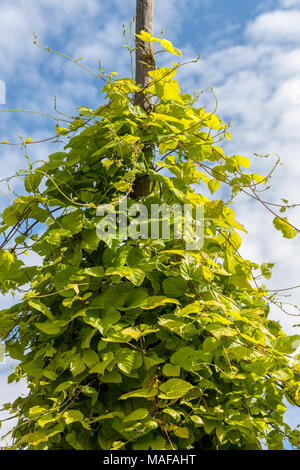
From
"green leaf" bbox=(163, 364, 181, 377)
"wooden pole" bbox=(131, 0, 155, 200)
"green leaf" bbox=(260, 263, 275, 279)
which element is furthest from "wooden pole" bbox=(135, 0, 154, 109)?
"green leaf" bbox=(163, 364, 181, 377)

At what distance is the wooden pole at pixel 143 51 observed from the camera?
184cm

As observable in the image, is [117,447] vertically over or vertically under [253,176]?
under

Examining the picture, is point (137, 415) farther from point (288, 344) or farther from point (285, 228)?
point (285, 228)

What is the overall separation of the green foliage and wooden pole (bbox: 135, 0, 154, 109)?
51 millimetres

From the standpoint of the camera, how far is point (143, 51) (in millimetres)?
1832

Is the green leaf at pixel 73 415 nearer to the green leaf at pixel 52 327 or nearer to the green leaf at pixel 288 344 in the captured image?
the green leaf at pixel 52 327

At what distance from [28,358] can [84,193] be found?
634 mm

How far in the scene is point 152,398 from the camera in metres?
1.34

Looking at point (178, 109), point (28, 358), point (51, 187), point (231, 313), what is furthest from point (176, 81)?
point (28, 358)

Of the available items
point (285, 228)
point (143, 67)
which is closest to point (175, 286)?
point (285, 228)

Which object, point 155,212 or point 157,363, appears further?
point 155,212

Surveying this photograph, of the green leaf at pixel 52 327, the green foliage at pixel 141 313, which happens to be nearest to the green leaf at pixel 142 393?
the green foliage at pixel 141 313

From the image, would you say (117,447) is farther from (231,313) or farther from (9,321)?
(9,321)

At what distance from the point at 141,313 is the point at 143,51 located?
1069 millimetres
